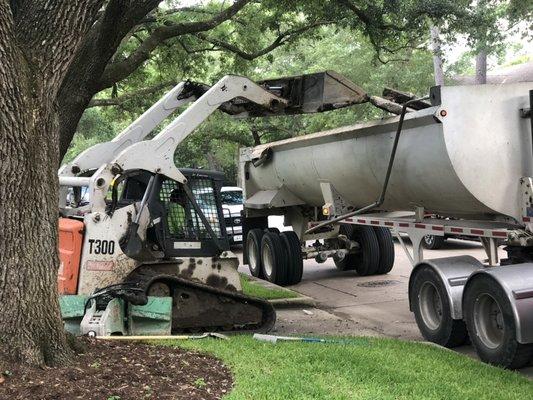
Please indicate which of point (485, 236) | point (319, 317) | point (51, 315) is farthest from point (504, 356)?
point (51, 315)

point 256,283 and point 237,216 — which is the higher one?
point 237,216

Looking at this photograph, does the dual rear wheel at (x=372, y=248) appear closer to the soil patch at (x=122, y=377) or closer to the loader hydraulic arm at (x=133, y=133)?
the loader hydraulic arm at (x=133, y=133)

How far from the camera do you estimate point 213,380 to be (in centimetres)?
473

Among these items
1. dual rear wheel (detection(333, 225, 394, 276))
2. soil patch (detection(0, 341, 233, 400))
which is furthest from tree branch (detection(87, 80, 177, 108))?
soil patch (detection(0, 341, 233, 400))

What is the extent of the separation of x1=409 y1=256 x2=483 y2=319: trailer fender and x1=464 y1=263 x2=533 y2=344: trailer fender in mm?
708

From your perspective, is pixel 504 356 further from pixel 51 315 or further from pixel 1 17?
pixel 1 17

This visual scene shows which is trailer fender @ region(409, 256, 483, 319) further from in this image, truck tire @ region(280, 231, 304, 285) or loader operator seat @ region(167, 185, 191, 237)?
truck tire @ region(280, 231, 304, 285)

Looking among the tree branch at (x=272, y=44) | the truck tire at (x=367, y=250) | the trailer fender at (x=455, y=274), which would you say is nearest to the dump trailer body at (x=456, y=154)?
the trailer fender at (x=455, y=274)

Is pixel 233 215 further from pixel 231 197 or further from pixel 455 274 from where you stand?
pixel 455 274

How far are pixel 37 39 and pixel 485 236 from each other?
511 cm

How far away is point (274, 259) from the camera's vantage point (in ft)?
38.8

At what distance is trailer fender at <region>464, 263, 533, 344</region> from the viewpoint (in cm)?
569

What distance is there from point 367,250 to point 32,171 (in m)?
9.06

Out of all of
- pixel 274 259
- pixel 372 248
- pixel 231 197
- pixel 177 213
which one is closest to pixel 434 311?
pixel 177 213
